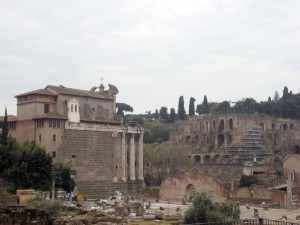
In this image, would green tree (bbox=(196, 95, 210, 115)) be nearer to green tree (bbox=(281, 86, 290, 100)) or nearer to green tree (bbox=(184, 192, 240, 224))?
green tree (bbox=(281, 86, 290, 100))

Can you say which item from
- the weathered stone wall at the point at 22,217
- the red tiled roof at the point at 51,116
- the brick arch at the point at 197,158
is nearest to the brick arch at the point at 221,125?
the brick arch at the point at 197,158

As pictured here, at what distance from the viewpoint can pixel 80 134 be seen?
48500mm

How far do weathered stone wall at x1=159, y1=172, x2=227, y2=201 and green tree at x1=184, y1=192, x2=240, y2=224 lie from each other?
58.1ft

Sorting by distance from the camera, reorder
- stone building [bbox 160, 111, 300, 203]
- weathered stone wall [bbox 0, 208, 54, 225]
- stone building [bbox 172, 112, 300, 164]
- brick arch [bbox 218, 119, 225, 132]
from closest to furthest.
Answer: weathered stone wall [bbox 0, 208, 54, 225] → stone building [bbox 160, 111, 300, 203] → stone building [bbox 172, 112, 300, 164] → brick arch [bbox 218, 119, 225, 132]

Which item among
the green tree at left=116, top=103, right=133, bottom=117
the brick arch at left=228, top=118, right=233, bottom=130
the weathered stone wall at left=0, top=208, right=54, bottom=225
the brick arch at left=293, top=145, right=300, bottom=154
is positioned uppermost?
the green tree at left=116, top=103, right=133, bottom=117

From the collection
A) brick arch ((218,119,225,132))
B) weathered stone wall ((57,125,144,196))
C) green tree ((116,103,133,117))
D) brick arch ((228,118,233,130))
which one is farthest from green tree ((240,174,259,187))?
green tree ((116,103,133,117))

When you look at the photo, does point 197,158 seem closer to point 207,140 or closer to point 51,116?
point 207,140

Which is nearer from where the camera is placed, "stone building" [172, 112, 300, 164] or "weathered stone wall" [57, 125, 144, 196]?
"weathered stone wall" [57, 125, 144, 196]

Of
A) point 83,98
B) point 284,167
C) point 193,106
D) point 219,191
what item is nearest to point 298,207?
point 219,191

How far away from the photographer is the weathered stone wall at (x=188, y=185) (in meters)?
44.5

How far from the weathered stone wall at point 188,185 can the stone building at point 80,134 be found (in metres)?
5.62

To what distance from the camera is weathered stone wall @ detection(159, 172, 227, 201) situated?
4447 cm

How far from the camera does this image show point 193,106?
99.9 metres

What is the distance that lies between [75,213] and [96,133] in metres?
17.5
